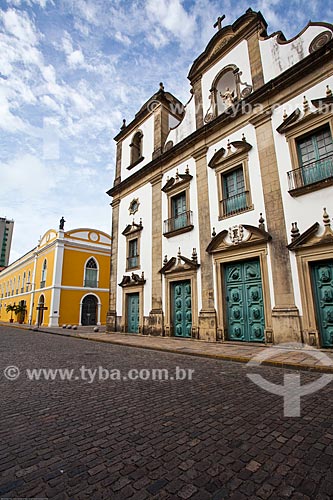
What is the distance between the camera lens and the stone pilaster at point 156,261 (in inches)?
488

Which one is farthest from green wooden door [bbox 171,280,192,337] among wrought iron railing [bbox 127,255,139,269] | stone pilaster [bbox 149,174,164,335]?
wrought iron railing [bbox 127,255,139,269]

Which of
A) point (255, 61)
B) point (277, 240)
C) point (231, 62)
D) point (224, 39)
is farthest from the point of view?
point (224, 39)

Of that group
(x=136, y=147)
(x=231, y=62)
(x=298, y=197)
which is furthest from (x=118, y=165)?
(x=298, y=197)

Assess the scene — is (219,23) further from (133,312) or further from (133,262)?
(133,312)

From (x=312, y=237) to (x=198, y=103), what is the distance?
29.1 ft

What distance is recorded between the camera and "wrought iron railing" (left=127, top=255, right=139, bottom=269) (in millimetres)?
14556

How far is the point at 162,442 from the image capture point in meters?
2.51

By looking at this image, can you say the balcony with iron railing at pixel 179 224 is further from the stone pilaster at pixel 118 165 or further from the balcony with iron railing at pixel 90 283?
the balcony with iron railing at pixel 90 283

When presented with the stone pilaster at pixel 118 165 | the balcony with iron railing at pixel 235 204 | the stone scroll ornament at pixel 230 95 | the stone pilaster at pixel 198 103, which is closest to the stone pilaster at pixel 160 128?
the stone pilaster at pixel 198 103

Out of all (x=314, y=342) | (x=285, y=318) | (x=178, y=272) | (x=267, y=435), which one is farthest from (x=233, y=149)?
(x=267, y=435)

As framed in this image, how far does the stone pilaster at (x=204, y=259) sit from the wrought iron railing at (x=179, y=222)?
0.58 m

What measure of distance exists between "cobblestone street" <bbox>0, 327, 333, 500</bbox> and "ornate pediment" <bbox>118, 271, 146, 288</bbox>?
917cm

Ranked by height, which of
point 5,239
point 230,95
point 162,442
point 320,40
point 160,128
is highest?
point 5,239

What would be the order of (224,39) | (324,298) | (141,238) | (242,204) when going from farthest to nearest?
(141,238) → (224,39) → (242,204) → (324,298)
